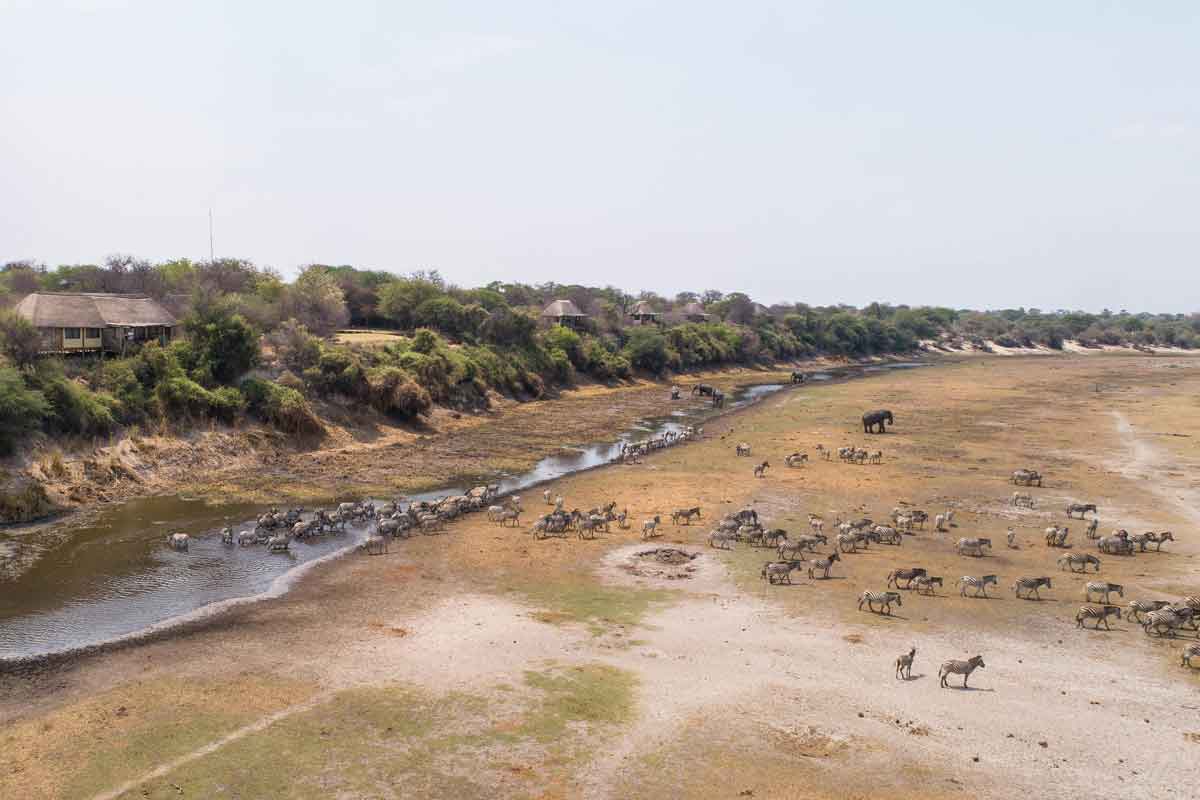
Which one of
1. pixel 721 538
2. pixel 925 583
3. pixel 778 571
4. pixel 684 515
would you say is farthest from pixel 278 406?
pixel 925 583

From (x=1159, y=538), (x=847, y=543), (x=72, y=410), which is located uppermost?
(x=72, y=410)

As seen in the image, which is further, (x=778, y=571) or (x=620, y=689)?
(x=778, y=571)

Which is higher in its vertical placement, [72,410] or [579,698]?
[72,410]

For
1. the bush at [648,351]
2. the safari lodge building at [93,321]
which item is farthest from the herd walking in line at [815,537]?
the bush at [648,351]

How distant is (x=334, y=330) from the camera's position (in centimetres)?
7838

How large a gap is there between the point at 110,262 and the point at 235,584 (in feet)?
212

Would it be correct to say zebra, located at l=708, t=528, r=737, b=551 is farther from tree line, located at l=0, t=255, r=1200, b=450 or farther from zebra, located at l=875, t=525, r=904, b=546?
tree line, located at l=0, t=255, r=1200, b=450

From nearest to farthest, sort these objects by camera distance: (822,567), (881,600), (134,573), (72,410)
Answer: (881,600)
(822,567)
(134,573)
(72,410)

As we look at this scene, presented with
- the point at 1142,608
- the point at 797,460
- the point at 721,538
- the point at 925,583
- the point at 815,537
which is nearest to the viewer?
the point at 1142,608

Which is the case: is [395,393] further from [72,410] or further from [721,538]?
[721,538]

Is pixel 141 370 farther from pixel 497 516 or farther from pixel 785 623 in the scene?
pixel 785 623

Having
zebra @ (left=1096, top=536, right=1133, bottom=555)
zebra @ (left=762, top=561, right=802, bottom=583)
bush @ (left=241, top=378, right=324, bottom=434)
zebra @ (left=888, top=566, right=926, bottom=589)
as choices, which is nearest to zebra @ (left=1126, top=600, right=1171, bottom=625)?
zebra @ (left=888, top=566, right=926, bottom=589)

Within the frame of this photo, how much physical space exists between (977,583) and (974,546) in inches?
188

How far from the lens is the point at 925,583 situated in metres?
25.2
